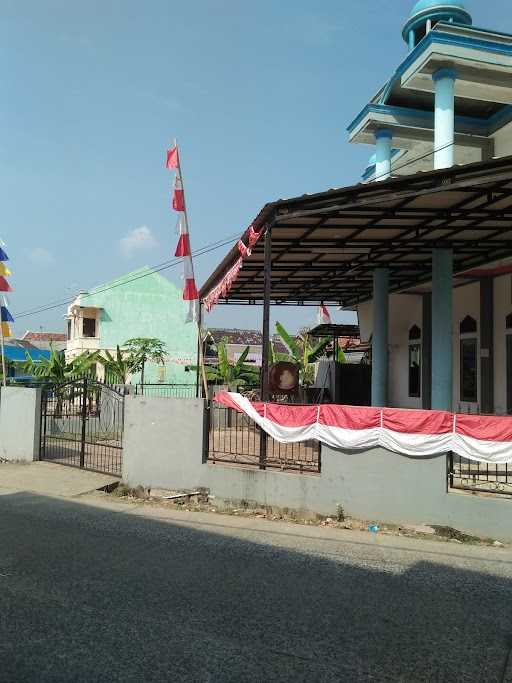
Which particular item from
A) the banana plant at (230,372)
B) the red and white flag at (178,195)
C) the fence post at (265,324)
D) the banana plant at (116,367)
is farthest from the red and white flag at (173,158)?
the banana plant at (116,367)

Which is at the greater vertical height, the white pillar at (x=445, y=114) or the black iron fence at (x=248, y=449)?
the white pillar at (x=445, y=114)

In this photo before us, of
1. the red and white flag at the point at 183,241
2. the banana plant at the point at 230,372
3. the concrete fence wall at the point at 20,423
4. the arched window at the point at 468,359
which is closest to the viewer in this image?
the red and white flag at the point at 183,241

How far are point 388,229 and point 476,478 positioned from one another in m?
5.04

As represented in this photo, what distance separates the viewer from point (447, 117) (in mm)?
15062

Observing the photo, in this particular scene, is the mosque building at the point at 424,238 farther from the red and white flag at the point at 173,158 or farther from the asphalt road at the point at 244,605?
the asphalt road at the point at 244,605

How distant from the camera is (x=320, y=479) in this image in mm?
8375

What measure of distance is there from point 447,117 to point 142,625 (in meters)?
14.6

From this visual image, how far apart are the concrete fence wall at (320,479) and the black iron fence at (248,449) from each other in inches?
8.7

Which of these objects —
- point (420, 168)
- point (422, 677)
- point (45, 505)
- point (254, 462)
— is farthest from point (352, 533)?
point (420, 168)

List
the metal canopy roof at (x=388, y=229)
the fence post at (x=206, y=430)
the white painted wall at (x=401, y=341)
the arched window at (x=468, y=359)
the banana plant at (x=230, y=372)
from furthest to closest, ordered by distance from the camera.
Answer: the banana plant at (x=230, y=372), the white painted wall at (x=401, y=341), the arched window at (x=468, y=359), the fence post at (x=206, y=430), the metal canopy roof at (x=388, y=229)

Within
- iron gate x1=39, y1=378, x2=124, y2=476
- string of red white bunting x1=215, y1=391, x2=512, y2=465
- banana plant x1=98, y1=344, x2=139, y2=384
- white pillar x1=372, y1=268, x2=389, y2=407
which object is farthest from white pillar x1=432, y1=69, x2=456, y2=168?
banana plant x1=98, y1=344, x2=139, y2=384

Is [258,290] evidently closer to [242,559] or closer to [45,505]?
[45,505]

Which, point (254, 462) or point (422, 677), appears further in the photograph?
point (254, 462)

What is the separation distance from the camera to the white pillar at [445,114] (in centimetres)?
1509
